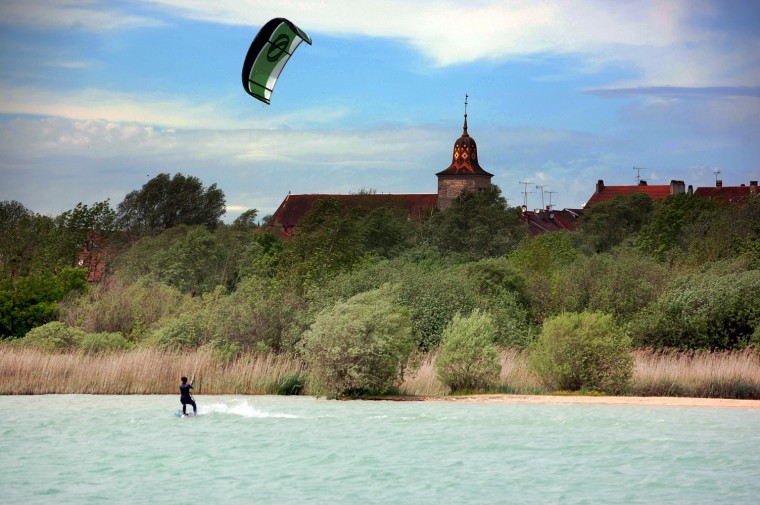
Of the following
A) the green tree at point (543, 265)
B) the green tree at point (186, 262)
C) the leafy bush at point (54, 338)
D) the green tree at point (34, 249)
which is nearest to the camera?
the leafy bush at point (54, 338)

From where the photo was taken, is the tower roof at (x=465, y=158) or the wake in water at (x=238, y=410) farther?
the tower roof at (x=465, y=158)

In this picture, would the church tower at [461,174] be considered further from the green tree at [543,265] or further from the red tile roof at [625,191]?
the green tree at [543,265]

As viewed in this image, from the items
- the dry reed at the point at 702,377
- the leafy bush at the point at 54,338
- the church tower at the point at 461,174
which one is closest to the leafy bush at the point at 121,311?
the leafy bush at the point at 54,338

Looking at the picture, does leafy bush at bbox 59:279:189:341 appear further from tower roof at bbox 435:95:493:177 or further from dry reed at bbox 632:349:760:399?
tower roof at bbox 435:95:493:177

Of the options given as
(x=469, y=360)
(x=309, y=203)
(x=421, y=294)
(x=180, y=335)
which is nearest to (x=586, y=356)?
(x=469, y=360)

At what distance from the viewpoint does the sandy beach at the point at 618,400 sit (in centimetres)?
2595

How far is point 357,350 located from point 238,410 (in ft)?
9.91

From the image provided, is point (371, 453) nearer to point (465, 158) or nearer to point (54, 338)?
point (54, 338)

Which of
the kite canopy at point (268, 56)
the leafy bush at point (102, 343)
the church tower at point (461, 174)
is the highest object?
the church tower at point (461, 174)

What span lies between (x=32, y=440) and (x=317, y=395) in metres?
7.91

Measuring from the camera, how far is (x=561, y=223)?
127m

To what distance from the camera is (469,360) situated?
28.1 metres

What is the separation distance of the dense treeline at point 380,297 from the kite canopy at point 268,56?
221 inches

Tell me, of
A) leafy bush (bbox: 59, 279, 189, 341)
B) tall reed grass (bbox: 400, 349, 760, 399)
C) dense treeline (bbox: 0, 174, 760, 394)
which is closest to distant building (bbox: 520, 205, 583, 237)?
dense treeline (bbox: 0, 174, 760, 394)
